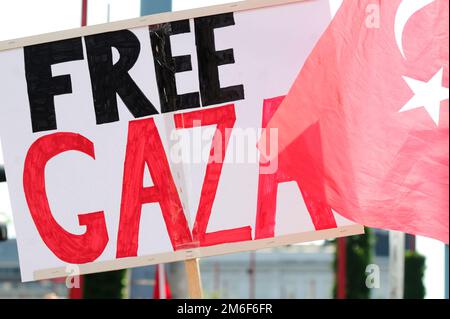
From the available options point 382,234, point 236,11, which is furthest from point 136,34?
point 382,234

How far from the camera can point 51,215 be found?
250 inches

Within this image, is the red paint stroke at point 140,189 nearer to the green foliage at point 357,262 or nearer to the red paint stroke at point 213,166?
the red paint stroke at point 213,166

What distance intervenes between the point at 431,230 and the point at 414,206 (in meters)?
0.15

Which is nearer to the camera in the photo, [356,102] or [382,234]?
[356,102]

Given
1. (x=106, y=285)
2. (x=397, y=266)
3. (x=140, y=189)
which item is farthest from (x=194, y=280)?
(x=106, y=285)

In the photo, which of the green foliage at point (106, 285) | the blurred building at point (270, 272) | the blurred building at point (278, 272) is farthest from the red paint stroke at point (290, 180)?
the blurred building at point (278, 272)

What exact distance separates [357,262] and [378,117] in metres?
16.0

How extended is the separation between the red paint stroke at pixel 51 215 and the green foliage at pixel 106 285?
Answer: 13142 millimetres

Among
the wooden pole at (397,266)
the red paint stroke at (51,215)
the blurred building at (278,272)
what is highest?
the red paint stroke at (51,215)

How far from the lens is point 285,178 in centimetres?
628

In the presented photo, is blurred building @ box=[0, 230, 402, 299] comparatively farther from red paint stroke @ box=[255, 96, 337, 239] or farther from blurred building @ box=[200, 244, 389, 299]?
red paint stroke @ box=[255, 96, 337, 239]

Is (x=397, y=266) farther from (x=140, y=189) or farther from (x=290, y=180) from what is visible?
(x=140, y=189)

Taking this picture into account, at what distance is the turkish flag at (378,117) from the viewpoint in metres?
6.07
